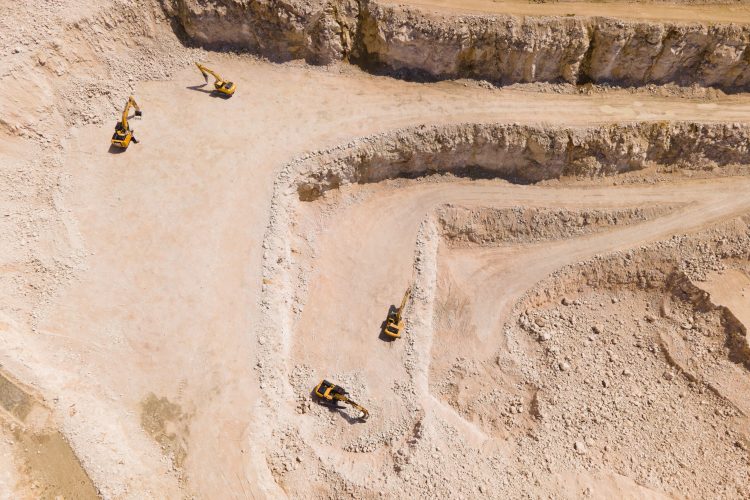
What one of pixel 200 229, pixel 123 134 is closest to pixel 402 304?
pixel 200 229

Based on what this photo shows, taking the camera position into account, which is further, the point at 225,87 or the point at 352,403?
the point at 225,87

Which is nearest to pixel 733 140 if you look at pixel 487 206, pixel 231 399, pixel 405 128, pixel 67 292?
pixel 487 206

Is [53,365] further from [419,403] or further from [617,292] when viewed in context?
[617,292]

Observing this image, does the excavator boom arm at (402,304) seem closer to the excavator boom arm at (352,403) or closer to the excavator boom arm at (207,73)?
the excavator boom arm at (352,403)

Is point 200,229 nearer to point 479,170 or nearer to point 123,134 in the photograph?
point 123,134

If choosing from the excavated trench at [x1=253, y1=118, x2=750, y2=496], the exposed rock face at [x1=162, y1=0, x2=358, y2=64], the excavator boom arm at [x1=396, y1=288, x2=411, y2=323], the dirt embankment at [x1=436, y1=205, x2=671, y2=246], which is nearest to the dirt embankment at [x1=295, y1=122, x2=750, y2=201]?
the excavated trench at [x1=253, y1=118, x2=750, y2=496]

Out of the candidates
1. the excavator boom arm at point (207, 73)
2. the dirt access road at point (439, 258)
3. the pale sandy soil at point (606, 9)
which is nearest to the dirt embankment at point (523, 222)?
the dirt access road at point (439, 258)

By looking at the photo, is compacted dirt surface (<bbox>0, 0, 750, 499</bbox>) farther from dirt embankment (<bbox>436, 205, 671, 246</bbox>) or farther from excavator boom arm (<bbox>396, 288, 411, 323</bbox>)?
excavator boom arm (<bbox>396, 288, 411, 323</bbox>)
